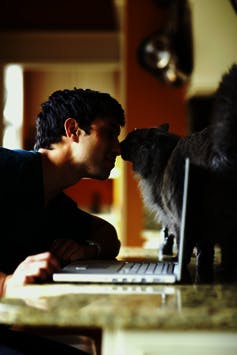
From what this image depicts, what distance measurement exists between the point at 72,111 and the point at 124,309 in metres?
0.82

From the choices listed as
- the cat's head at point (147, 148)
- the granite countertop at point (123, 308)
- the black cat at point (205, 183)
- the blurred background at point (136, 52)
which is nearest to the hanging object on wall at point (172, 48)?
the blurred background at point (136, 52)

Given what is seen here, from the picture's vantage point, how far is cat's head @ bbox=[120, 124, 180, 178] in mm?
1386

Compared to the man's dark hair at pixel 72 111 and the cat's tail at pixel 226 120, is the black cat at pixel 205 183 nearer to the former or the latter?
the cat's tail at pixel 226 120

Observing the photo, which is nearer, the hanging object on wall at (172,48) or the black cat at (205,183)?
the black cat at (205,183)

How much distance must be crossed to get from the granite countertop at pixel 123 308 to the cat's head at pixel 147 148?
357mm

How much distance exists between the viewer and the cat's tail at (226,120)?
122cm

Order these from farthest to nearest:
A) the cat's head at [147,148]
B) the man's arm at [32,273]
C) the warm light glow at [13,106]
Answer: the warm light glow at [13,106] → the cat's head at [147,148] → the man's arm at [32,273]

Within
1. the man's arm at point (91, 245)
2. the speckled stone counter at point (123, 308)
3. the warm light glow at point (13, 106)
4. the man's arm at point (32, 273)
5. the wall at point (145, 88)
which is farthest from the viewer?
the warm light glow at point (13, 106)

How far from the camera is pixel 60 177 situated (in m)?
1.62

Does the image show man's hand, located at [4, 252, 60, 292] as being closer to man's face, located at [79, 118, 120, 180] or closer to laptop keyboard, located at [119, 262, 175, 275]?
laptop keyboard, located at [119, 262, 175, 275]

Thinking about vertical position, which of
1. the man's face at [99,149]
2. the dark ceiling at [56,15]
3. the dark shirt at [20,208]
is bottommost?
the dark shirt at [20,208]

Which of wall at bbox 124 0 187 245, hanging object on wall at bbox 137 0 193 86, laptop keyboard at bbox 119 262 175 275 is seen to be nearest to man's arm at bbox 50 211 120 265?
laptop keyboard at bbox 119 262 175 275

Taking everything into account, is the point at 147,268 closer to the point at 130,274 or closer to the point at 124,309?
the point at 130,274

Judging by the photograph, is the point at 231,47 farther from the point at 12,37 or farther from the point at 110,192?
the point at 110,192
